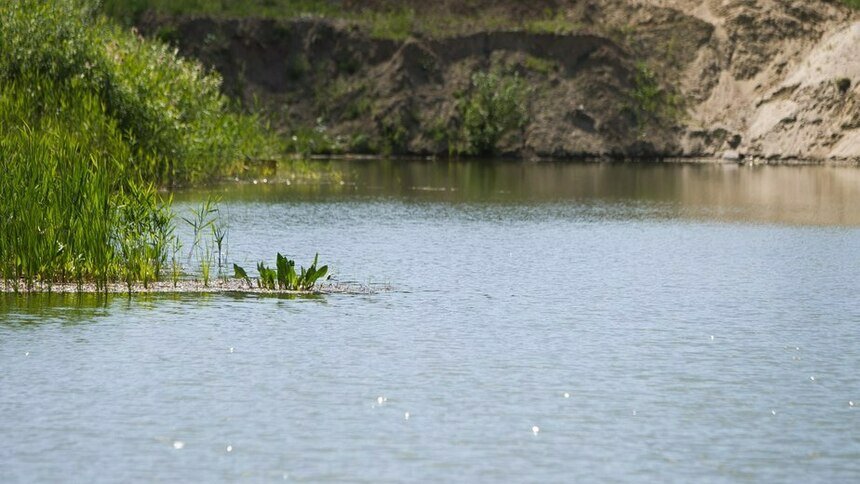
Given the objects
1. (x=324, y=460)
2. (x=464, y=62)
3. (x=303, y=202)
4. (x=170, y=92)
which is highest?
(x=464, y=62)

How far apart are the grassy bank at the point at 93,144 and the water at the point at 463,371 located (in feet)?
3.30

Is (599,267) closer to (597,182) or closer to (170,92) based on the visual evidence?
(170,92)

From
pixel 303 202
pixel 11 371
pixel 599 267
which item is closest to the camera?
pixel 11 371

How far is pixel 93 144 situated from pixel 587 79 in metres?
42.0

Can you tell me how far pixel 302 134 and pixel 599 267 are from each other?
43.1 m

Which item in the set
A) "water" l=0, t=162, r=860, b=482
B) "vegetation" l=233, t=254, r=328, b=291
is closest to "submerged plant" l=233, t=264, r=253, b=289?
"vegetation" l=233, t=254, r=328, b=291

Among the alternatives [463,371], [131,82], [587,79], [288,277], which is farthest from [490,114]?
[463,371]

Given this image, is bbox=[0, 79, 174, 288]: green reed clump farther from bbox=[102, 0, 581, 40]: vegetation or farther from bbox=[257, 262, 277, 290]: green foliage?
bbox=[102, 0, 581, 40]: vegetation

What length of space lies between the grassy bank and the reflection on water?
1.60m

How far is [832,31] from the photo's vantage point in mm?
70312

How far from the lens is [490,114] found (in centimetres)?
6481

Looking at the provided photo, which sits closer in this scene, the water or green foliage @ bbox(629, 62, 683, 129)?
the water

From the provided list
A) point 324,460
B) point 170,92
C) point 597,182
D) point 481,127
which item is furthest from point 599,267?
point 481,127

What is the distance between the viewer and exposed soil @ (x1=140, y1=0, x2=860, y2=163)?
65562mm
